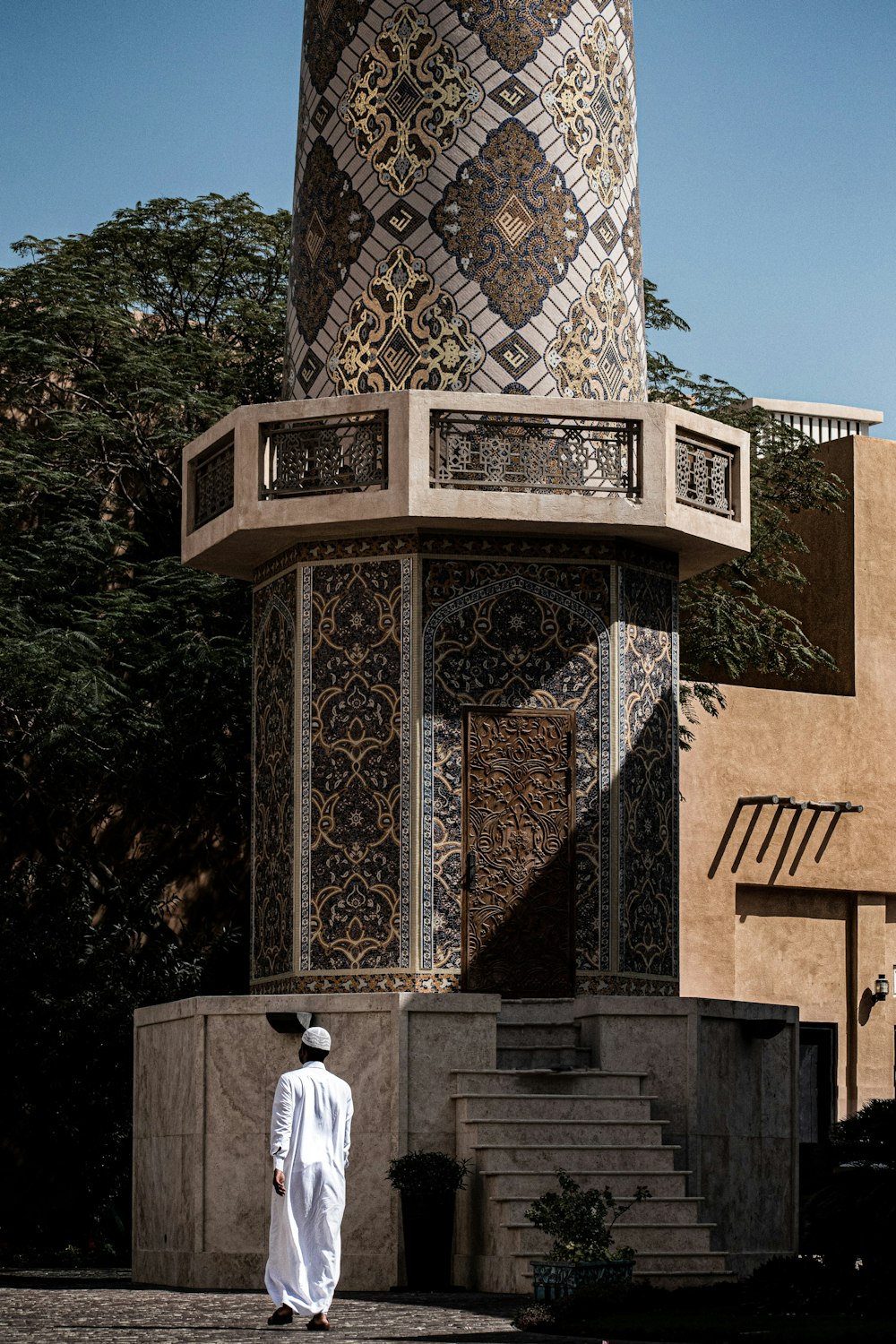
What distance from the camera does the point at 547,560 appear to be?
13695mm

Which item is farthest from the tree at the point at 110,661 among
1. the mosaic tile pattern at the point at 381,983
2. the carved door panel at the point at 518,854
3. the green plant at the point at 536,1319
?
the green plant at the point at 536,1319

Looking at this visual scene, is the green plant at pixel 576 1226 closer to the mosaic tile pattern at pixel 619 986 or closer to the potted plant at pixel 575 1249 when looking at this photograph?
the potted plant at pixel 575 1249

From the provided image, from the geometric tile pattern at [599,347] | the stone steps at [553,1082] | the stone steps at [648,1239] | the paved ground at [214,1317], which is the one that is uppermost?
the geometric tile pattern at [599,347]

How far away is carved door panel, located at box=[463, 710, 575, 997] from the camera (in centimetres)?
1330

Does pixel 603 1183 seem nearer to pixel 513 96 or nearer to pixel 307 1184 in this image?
pixel 307 1184

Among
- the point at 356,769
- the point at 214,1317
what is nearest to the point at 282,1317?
the point at 214,1317

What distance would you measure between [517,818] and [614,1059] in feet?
5.40

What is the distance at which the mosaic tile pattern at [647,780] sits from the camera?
540 inches

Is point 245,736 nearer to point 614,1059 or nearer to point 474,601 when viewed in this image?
point 474,601

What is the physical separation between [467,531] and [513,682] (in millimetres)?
958

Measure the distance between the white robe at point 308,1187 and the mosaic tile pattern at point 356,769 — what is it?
2562 millimetres

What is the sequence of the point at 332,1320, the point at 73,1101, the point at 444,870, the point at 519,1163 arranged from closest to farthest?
the point at 332,1320, the point at 519,1163, the point at 444,870, the point at 73,1101

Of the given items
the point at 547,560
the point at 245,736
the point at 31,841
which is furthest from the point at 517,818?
the point at 31,841

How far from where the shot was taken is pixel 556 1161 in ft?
39.3
